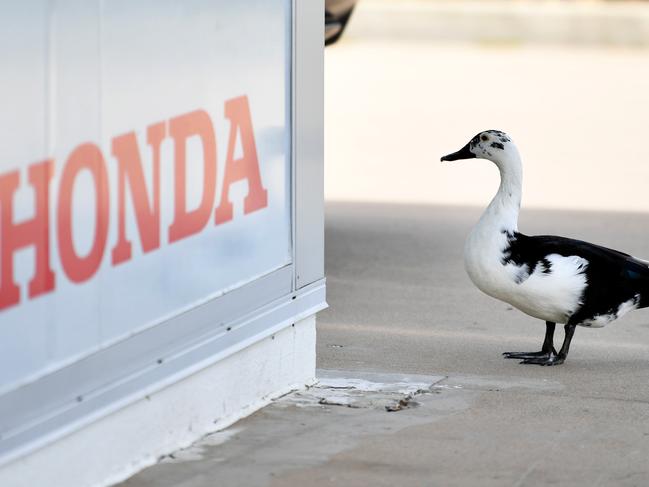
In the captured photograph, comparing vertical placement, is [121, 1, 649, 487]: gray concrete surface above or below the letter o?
below

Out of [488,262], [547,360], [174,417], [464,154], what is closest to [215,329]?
[174,417]

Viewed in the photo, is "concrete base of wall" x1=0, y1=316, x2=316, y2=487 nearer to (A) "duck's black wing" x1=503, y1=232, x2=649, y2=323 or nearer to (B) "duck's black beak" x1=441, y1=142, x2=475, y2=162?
(A) "duck's black wing" x1=503, y1=232, x2=649, y2=323

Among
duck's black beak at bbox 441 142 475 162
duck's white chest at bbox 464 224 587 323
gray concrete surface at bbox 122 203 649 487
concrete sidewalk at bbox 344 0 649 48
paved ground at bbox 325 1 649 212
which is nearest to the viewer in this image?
gray concrete surface at bbox 122 203 649 487

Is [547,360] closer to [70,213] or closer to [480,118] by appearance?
[70,213]

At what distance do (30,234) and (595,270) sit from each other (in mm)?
3187

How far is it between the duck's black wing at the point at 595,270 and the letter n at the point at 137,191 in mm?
2136

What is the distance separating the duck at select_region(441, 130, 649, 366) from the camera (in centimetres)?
681

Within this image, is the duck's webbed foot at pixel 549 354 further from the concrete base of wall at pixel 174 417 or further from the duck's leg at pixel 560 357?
the concrete base of wall at pixel 174 417

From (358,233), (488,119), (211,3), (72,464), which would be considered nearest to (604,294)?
(211,3)

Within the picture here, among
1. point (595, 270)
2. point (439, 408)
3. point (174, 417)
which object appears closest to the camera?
point (174, 417)

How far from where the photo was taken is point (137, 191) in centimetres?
511

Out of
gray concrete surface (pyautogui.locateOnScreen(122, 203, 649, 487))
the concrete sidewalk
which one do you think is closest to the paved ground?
the concrete sidewalk

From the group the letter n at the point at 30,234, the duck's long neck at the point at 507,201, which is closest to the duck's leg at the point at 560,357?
the duck's long neck at the point at 507,201

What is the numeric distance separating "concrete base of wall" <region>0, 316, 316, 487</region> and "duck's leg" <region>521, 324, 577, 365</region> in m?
1.17
